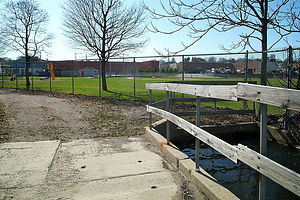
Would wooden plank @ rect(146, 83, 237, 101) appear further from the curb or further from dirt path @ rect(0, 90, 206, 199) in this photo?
dirt path @ rect(0, 90, 206, 199)

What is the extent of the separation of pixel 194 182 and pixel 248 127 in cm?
459

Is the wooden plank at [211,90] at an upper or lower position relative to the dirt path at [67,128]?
upper

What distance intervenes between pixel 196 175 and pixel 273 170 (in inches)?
60.5

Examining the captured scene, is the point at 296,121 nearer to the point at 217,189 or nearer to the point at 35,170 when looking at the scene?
the point at 217,189

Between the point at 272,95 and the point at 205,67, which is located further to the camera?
the point at 205,67

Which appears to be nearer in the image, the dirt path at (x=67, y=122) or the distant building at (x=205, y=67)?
the dirt path at (x=67, y=122)

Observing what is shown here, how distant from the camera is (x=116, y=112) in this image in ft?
30.2

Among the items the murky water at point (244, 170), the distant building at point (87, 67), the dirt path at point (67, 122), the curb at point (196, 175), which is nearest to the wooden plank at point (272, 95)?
the curb at point (196, 175)

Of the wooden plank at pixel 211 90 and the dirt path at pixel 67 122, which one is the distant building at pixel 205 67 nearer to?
the dirt path at pixel 67 122

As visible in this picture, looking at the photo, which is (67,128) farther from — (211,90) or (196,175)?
(211,90)

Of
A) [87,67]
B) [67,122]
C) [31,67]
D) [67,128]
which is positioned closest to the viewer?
[67,128]

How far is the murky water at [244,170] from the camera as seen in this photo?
3.91m

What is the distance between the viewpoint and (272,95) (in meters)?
1.99

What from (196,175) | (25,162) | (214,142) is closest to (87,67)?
(25,162)
